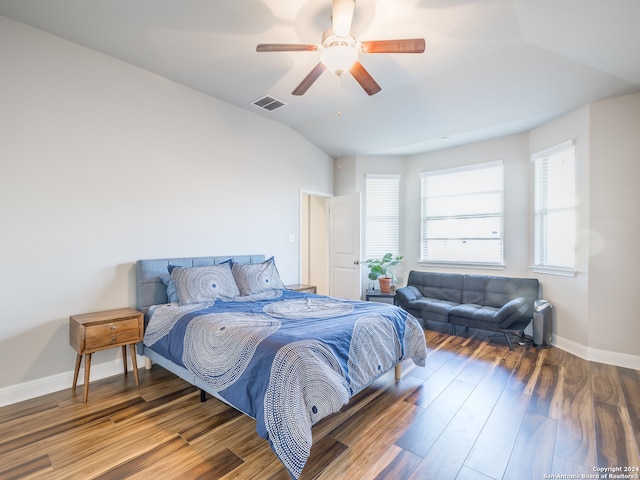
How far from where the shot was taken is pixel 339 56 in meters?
2.13

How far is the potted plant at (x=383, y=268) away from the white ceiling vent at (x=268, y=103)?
298 cm

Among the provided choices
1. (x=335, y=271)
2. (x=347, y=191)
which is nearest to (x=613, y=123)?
(x=347, y=191)

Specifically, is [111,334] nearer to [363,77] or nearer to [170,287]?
[170,287]

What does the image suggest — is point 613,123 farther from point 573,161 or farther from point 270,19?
point 270,19

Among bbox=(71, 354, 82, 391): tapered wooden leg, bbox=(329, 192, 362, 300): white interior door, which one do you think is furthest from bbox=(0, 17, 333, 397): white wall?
bbox=(329, 192, 362, 300): white interior door

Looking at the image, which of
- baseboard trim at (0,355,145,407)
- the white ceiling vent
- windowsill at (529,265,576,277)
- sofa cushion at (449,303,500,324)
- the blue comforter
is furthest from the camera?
sofa cushion at (449,303,500,324)

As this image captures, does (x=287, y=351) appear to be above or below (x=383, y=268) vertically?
below

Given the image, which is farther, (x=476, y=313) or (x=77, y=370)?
(x=476, y=313)

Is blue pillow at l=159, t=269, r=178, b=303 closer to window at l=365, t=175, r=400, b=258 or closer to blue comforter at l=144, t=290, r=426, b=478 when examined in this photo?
blue comforter at l=144, t=290, r=426, b=478

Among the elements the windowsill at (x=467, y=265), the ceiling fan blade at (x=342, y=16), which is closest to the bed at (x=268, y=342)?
the ceiling fan blade at (x=342, y=16)

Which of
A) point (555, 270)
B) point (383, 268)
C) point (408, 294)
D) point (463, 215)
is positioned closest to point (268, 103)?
point (383, 268)

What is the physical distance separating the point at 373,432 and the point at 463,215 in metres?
4.08

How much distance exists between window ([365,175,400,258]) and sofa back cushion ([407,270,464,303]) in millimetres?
661

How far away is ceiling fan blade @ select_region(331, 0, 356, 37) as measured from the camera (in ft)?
6.68
